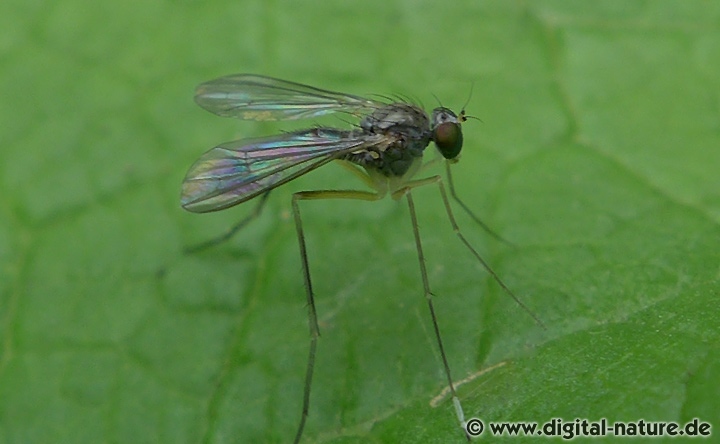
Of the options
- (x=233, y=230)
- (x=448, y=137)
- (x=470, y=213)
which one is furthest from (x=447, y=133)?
(x=233, y=230)

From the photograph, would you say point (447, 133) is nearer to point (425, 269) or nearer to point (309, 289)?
point (425, 269)

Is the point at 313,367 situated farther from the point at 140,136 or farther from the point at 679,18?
the point at 679,18

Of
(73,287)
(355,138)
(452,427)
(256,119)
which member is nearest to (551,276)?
(452,427)

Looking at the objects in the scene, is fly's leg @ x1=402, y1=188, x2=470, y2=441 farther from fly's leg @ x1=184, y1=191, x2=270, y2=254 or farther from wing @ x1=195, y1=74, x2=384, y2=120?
fly's leg @ x1=184, y1=191, x2=270, y2=254

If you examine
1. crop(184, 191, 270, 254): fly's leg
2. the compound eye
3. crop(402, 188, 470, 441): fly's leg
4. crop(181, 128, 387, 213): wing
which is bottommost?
crop(402, 188, 470, 441): fly's leg

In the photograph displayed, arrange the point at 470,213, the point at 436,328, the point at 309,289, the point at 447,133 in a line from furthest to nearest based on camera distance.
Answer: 1. the point at 470,213
2. the point at 447,133
3. the point at 309,289
4. the point at 436,328

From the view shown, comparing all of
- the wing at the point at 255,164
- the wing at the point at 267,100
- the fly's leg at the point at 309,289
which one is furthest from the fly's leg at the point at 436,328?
the wing at the point at 267,100

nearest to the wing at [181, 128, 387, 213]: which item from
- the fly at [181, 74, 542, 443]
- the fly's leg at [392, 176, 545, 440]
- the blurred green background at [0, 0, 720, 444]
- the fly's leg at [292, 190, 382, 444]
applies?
the fly at [181, 74, 542, 443]

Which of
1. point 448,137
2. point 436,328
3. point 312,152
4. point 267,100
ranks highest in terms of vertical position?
point 267,100
